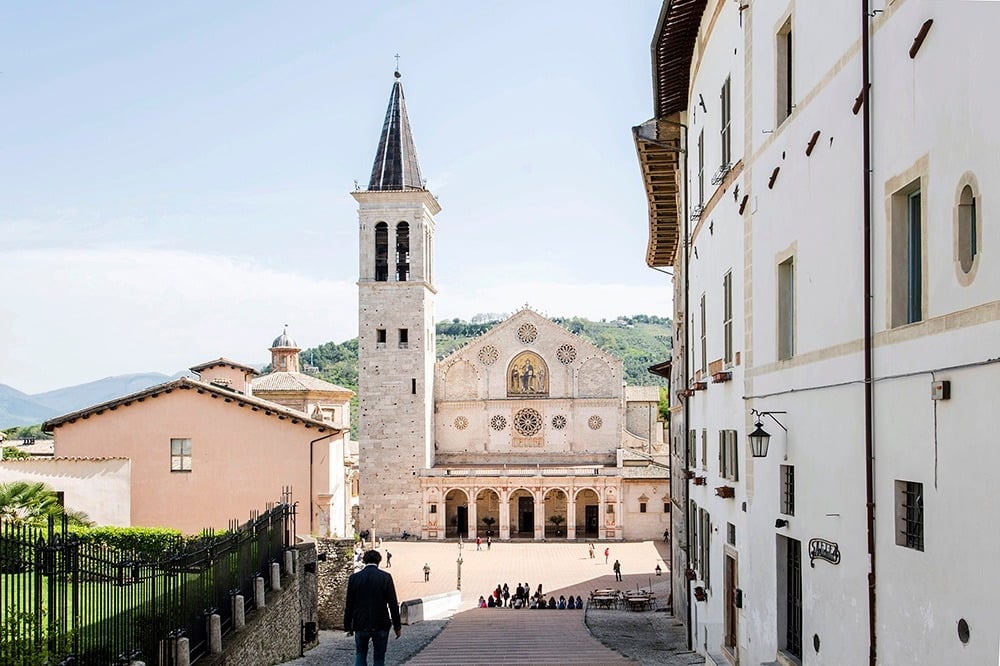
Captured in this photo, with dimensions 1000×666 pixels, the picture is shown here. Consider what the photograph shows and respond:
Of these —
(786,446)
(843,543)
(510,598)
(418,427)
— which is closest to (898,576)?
(843,543)

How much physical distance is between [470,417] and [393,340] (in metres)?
7.07

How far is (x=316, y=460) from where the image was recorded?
3000 cm

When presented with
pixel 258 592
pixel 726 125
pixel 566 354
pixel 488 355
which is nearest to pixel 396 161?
pixel 488 355

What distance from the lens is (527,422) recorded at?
64.0m

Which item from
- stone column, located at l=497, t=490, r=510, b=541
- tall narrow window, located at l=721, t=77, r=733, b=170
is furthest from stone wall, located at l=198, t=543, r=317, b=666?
stone column, located at l=497, t=490, r=510, b=541

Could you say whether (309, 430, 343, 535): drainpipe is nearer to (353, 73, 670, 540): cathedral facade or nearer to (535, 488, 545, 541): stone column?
(353, 73, 670, 540): cathedral facade

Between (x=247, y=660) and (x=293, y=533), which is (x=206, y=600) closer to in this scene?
(x=247, y=660)

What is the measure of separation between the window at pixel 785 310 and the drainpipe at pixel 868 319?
2993 millimetres

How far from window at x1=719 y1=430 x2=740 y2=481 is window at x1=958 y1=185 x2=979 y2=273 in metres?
7.69

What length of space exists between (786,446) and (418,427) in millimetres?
50050

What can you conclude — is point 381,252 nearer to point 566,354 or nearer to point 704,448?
point 566,354

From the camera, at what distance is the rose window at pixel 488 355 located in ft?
211

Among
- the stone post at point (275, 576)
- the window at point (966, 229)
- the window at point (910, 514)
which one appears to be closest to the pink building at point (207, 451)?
the stone post at point (275, 576)

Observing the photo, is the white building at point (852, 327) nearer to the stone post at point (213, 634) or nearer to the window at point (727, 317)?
the window at point (727, 317)
